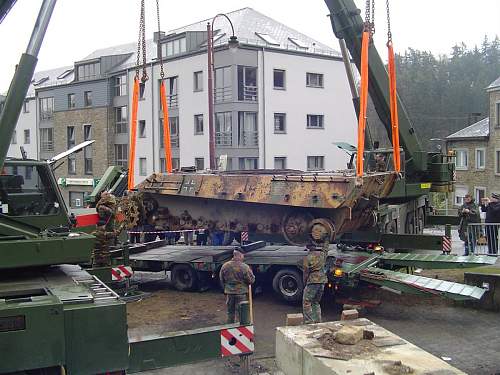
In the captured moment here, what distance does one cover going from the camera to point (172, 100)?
35.5 meters

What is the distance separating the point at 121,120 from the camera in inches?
1625

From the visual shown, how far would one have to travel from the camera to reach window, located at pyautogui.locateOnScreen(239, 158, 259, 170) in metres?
32.4

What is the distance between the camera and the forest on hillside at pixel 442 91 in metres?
51.7

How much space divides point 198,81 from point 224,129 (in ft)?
11.1

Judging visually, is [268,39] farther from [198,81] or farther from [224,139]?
[224,139]

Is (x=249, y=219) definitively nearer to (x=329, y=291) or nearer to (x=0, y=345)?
(x=329, y=291)

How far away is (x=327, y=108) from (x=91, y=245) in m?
30.7

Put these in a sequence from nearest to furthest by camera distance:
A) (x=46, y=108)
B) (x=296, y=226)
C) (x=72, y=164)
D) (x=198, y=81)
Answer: (x=296, y=226), (x=198, y=81), (x=72, y=164), (x=46, y=108)

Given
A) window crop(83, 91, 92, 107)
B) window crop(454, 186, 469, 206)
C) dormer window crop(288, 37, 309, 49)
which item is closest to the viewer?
dormer window crop(288, 37, 309, 49)

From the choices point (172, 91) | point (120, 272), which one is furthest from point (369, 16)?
point (172, 91)

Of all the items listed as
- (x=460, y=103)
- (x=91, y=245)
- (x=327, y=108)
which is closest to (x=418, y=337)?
(x=91, y=245)

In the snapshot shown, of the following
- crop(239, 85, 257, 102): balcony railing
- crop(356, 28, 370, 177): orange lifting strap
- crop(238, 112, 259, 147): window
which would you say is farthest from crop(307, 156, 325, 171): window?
crop(356, 28, 370, 177): orange lifting strap

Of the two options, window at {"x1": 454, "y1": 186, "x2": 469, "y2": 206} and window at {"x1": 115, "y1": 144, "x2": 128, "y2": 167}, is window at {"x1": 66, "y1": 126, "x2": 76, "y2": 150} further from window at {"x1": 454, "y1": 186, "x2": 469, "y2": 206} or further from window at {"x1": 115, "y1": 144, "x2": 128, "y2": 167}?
window at {"x1": 454, "y1": 186, "x2": 469, "y2": 206}

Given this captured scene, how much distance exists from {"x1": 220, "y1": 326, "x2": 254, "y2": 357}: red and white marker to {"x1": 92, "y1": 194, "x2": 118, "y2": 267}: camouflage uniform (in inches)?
245
